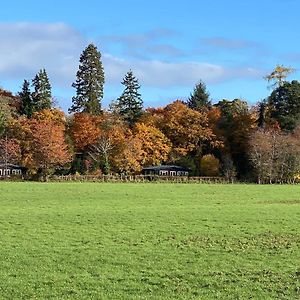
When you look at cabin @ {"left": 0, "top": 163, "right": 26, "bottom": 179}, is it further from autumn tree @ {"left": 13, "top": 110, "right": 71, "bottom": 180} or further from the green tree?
the green tree

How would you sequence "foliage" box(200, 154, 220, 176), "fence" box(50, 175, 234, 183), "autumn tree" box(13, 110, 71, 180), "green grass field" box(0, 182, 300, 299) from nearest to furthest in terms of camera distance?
1. "green grass field" box(0, 182, 300, 299)
2. "fence" box(50, 175, 234, 183)
3. "autumn tree" box(13, 110, 71, 180)
4. "foliage" box(200, 154, 220, 176)

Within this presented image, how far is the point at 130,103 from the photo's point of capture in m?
109

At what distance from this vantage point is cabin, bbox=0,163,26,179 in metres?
93.6

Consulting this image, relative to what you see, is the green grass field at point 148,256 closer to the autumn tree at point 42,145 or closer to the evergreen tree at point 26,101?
the autumn tree at point 42,145

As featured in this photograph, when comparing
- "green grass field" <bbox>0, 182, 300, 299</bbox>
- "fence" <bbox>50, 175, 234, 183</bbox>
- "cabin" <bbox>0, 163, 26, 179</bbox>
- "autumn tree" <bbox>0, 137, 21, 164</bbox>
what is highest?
"autumn tree" <bbox>0, 137, 21, 164</bbox>

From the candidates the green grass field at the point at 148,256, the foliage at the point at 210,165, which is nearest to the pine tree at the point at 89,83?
the foliage at the point at 210,165

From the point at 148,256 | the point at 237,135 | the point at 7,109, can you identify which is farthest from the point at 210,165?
the point at 148,256

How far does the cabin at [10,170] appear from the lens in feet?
307

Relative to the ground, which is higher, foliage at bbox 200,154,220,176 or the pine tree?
the pine tree

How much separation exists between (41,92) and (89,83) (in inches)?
382

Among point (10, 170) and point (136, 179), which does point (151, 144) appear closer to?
point (136, 179)

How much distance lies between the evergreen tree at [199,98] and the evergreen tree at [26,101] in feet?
108

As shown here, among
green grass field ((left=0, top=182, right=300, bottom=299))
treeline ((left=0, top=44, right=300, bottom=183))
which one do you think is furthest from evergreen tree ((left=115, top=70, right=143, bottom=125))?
green grass field ((left=0, top=182, right=300, bottom=299))

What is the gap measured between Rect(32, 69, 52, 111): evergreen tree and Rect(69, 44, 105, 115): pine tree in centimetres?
505
